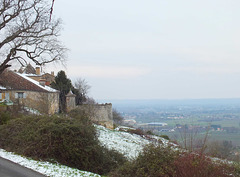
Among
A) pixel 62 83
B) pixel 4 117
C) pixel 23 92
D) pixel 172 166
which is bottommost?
pixel 172 166

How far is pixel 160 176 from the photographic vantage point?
31.3 ft

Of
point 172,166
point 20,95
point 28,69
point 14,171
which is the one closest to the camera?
point 172,166

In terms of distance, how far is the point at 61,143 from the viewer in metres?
13.0

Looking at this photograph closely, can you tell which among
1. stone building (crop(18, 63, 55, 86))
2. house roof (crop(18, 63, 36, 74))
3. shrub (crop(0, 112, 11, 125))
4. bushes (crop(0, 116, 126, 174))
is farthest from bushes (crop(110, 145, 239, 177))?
stone building (crop(18, 63, 55, 86))

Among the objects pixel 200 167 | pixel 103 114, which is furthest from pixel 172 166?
pixel 103 114

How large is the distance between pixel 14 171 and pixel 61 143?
2.75 m

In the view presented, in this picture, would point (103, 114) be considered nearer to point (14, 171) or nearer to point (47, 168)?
point (47, 168)

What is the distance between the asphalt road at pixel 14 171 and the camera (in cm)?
1020

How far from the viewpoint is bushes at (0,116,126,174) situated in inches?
505

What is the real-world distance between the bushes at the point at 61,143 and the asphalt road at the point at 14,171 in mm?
1376

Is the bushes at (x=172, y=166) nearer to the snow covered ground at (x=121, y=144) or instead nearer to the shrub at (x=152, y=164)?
the shrub at (x=152, y=164)

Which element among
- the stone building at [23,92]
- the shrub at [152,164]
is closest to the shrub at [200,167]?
the shrub at [152,164]

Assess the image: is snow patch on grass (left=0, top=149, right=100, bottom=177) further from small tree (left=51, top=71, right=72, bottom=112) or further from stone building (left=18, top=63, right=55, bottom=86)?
small tree (left=51, top=71, right=72, bottom=112)

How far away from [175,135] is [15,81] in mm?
26088
